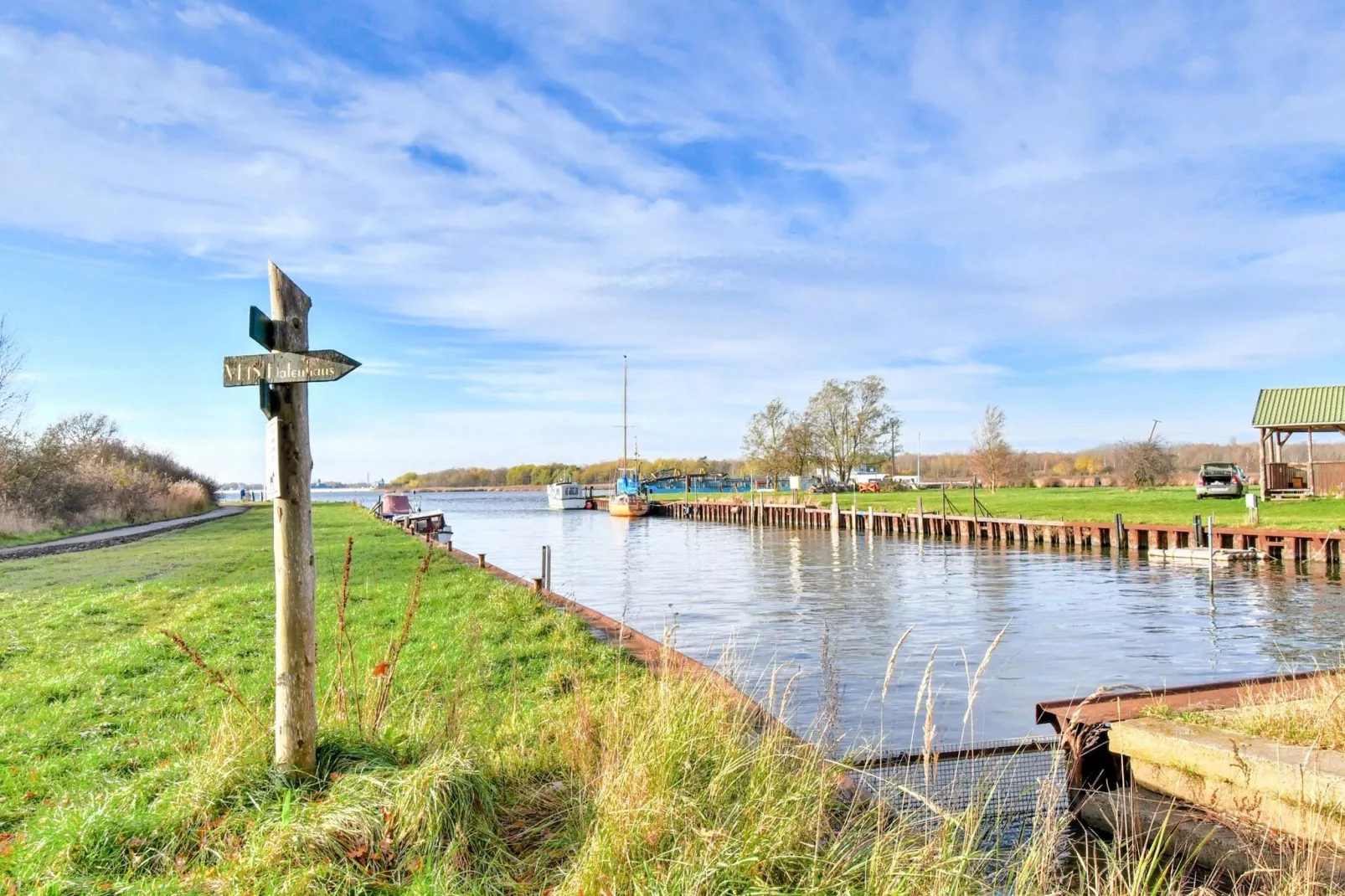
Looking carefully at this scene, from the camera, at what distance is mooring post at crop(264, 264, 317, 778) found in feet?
15.4

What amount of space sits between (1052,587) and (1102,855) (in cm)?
1767

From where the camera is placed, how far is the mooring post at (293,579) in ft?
15.4

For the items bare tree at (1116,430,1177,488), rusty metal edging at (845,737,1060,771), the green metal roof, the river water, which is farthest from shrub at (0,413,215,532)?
bare tree at (1116,430,1177,488)

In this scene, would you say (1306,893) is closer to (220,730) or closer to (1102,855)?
(1102,855)

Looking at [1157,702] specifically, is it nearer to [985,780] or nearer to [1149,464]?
[985,780]

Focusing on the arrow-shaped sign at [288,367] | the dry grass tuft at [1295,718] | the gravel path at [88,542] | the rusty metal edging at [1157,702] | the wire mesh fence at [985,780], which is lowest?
the wire mesh fence at [985,780]

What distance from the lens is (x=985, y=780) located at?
6.00m

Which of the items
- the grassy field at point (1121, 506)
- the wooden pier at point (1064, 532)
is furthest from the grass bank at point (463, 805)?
the grassy field at point (1121, 506)

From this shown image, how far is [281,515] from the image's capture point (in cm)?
477

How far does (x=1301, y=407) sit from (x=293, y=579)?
42107 millimetres

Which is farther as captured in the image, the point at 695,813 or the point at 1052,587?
the point at 1052,587

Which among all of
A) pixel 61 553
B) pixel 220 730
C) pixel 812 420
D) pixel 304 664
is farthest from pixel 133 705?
pixel 812 420

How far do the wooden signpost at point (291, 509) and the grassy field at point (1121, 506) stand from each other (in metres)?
30.0

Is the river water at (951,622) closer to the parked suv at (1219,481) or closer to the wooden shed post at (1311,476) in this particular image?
the wooden shed post at (1311,476)
